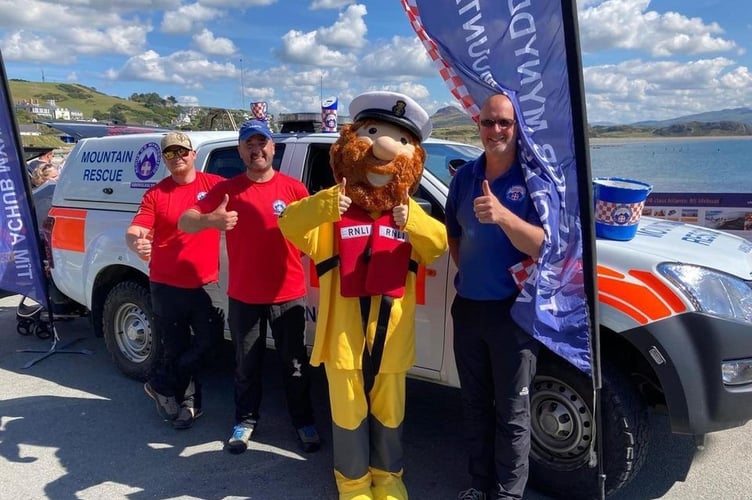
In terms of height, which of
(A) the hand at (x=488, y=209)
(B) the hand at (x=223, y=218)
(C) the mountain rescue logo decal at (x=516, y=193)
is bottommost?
(B) the hand at (x=223, y=218)

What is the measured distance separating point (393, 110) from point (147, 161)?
256 cm

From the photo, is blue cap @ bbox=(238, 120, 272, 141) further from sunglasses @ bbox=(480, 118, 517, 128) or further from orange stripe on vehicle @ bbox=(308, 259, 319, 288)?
sunglasses @ bbox=(480, 118, 517, 128)

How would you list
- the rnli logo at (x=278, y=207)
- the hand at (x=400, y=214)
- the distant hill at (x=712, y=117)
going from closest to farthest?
the hand at (x=400, y=214) < the rnli logo at (x=278, y=207) < the distant hill at (x=712, y=117)

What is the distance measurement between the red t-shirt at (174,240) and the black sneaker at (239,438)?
3.05 ft

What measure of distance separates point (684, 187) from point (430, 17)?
571 centimetres

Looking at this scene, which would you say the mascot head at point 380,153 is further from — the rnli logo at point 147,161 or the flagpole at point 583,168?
the rnli logo at point 147,161

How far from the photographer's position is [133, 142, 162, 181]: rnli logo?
4371 millimetres

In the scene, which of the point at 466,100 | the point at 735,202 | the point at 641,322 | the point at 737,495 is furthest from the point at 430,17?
the point at 735,202

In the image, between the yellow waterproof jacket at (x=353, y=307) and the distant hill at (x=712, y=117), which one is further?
the distant hill at (x=712, y=117)

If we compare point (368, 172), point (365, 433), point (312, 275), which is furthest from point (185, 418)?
point (368, 172)

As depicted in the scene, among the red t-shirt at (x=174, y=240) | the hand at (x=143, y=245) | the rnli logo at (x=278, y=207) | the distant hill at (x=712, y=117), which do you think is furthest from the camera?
the distant hill at (x=712, y=117)

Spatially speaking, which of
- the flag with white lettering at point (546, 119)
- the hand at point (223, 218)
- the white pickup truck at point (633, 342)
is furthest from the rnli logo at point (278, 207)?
the flag with white lettering at point (546, 119)

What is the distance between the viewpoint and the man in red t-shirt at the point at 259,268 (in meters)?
3.15

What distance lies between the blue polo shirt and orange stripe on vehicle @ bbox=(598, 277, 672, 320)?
1.53 feet
